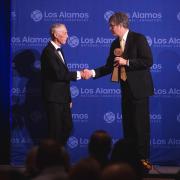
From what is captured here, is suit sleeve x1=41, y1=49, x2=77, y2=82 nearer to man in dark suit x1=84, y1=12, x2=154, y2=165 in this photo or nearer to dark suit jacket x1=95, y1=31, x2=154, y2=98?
man in dark suit x1=84, y1=12, x2=154, y2=165

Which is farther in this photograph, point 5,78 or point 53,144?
point 5,78

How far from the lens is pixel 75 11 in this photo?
295 inches

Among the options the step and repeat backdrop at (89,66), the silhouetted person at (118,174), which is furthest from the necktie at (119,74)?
the silhouetted person at (118,174)

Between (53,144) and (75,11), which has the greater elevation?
(75,11)

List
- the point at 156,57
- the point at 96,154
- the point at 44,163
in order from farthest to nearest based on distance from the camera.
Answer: the point at 156,57
the point at 96,154
the point at 44,163

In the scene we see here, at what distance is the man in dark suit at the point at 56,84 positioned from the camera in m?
6.34

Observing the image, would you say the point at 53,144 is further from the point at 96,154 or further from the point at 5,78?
the point at 5,78

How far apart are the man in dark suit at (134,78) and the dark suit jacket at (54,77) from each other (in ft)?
1.95

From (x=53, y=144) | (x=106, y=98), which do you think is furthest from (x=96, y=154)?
(x=106, y=98)

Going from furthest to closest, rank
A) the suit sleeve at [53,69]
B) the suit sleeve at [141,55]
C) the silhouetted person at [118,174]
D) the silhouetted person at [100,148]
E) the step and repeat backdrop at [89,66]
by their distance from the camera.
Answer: the step and repeat backdrop at [89,66], the suit sleeve at [53,69], the suit sleeve at [141,55], the silhouetted person at [100,148], the silhouetted person at [118,174]

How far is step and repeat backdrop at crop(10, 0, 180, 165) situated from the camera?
7.46 meters

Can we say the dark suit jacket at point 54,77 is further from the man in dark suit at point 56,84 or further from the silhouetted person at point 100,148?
the silhouetted person at point 100,148

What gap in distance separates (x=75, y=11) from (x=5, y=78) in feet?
4.33

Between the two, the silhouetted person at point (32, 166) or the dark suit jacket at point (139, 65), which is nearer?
the silhouetted person at point (32, 166)
